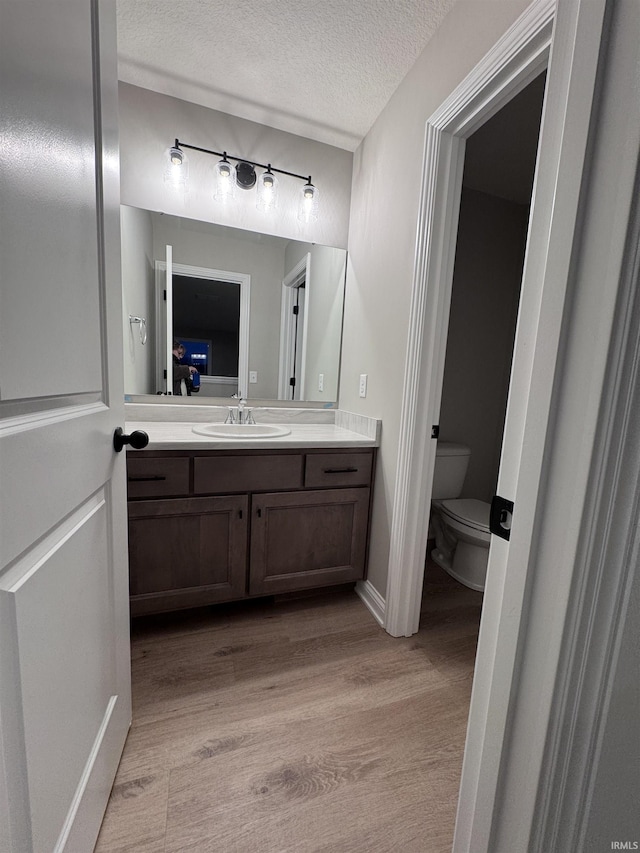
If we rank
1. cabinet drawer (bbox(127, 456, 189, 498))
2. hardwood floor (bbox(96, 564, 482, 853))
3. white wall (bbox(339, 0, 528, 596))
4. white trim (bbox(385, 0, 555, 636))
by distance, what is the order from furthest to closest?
cabinet drawer (bbox(127, 456, 189, 498))
white wall (bbox(339, 0, 528, 596))
white trim (bbox(385, 0, 555, 636))
hardwood floor (bbox(96, 564, 482, 853))

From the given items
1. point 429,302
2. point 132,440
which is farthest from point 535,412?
point 429,302

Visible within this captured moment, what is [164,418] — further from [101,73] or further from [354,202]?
[354,202]

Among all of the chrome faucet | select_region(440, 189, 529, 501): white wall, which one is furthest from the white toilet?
the chrome faucet

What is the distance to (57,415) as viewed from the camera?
621 mm

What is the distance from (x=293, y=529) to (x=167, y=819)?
964mm

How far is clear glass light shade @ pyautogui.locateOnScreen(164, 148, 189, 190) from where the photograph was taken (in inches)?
67.1

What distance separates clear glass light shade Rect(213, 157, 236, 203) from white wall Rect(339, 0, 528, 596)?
69 centimetres

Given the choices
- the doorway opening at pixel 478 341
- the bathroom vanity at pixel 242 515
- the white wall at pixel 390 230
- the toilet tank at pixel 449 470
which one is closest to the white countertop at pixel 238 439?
the bathroom vanity at pixel 242 515

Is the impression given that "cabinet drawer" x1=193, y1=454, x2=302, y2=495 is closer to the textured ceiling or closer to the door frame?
the door frame

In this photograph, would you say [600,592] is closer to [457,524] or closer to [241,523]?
[241,523]

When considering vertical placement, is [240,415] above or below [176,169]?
below

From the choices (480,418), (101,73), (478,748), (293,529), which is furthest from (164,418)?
(480,418)

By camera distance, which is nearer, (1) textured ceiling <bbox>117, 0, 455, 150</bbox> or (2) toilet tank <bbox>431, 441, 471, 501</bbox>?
(1) textured ceiling <bbox>117, 0, 455, 150</bbox>

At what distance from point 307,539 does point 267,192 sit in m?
1.84
